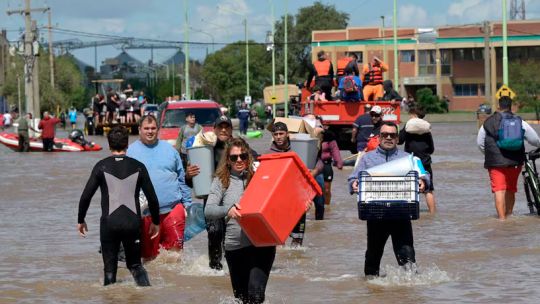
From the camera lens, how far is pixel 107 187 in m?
10.9

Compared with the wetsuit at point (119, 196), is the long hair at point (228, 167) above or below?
above

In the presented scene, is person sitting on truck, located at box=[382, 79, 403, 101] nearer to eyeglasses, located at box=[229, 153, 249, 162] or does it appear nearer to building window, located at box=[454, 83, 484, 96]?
eyeglasses, located at box=[229, 153, 249, 162]

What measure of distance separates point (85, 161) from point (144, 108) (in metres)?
19.5

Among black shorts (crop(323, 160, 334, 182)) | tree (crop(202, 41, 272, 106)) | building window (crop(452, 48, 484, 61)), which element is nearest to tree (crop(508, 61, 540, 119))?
building window (crop(452, 48, 484, 61))

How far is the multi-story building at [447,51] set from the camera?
102m

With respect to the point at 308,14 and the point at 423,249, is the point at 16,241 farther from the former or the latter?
the point at 308,14

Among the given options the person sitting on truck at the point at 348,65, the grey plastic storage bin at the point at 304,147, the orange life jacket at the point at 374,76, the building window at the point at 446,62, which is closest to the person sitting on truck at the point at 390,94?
the orange life jacket at the point at 374,76

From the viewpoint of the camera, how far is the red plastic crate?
867 cm

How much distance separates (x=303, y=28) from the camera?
443 ft

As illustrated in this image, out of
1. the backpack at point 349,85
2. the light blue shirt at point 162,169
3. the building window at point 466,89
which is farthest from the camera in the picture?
the building window at point 466,89

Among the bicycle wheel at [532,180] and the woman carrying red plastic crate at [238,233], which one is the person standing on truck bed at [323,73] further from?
the woman carrying red plastic crate at [238,233]

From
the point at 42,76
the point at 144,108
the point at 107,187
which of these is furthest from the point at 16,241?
the point at 42,76

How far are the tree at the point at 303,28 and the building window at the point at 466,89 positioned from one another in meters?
24.7

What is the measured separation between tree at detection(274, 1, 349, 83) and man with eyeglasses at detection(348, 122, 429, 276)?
388 feet
